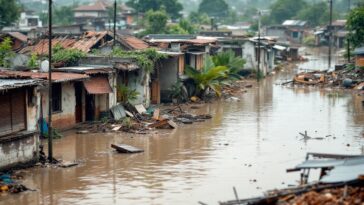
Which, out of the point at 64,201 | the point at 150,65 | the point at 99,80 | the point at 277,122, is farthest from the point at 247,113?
the point at 64,201

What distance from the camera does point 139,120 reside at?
28.1m

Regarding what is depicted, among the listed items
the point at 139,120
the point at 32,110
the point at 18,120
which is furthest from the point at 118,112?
the point at 18,120

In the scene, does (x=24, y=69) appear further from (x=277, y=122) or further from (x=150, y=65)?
(x=277, y=122)

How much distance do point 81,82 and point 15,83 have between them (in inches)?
327

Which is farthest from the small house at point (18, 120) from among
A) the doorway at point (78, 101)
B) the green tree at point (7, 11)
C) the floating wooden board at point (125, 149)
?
the green tree at point (7, 11)

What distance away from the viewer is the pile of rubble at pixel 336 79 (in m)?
40.6

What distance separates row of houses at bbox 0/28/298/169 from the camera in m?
19.3

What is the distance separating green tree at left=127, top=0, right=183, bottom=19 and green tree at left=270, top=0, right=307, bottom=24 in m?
27.8

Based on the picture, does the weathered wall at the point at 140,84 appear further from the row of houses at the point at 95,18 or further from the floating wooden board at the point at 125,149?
the row of houses at the point at 95,18

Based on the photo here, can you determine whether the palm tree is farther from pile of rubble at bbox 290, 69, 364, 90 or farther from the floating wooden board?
the floating wooden board

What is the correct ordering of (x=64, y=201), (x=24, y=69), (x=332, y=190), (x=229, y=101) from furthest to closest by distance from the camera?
(x=229, y=101) < (x=24, y=69) < (x=64, y=201) < (x=332, y=190)

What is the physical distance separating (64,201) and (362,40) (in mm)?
32972

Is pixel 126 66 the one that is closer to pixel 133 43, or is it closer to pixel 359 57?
pixel 133 43

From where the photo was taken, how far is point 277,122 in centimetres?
2902
